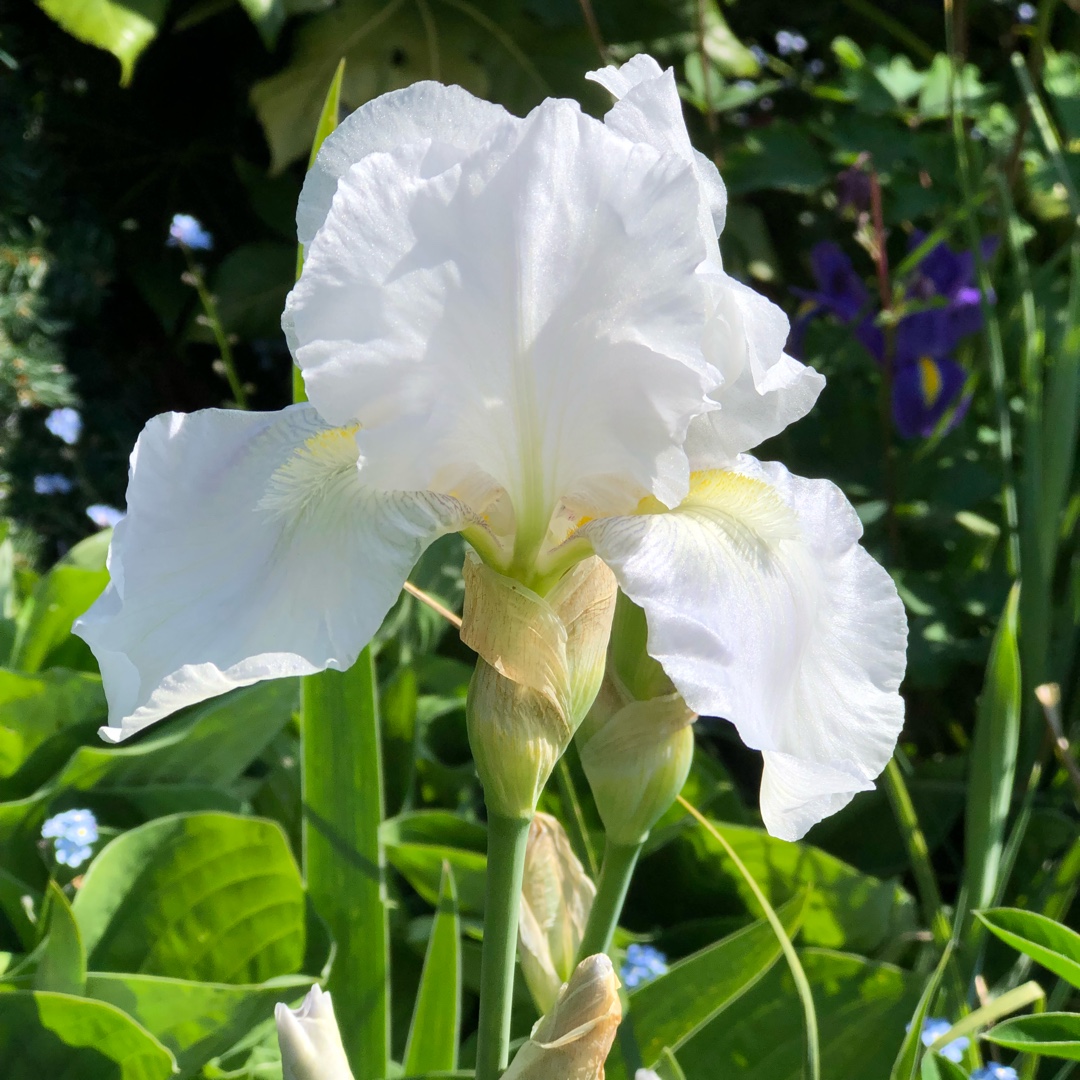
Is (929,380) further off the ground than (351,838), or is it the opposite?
(351,838)

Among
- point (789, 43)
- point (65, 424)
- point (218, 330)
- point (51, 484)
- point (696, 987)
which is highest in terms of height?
point (789, 43)

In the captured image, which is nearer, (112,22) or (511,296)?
(511,296)

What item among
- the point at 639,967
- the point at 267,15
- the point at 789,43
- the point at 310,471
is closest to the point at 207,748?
the point at 639,967

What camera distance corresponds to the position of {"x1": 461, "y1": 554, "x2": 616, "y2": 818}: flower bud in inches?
17.6

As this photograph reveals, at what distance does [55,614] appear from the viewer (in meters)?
0.99

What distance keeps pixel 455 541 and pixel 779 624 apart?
2.21ft

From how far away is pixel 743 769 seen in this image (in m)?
1.46

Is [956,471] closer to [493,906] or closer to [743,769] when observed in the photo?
[743,769]

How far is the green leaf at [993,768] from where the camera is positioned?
737mm

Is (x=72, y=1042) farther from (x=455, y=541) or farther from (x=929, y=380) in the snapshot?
(x=929, y=380)

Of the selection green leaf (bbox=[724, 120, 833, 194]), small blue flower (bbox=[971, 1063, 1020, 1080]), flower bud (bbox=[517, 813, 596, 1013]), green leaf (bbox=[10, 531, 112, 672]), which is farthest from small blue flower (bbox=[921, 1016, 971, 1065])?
green leaf (bbox=[724, 120, 833, 194])

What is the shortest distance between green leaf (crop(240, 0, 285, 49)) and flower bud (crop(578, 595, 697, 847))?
102 centimetres

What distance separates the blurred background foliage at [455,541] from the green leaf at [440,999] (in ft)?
0.29

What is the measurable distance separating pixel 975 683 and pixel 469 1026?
829 millimetres
